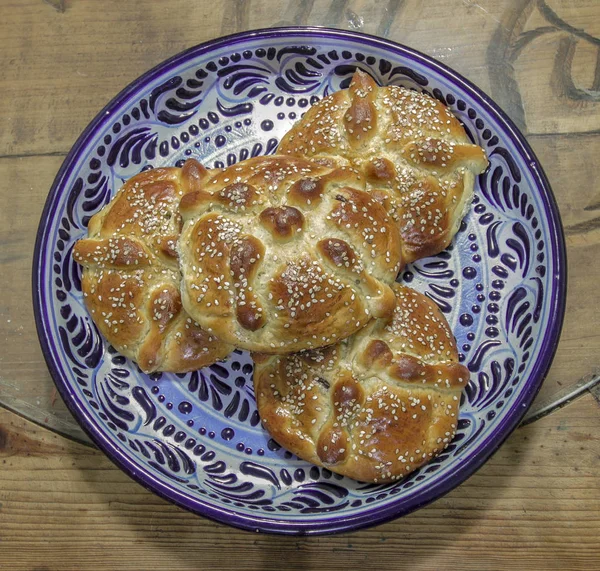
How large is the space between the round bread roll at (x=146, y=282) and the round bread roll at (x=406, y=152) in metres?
0.45

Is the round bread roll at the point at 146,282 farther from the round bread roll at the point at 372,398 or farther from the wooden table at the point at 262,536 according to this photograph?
the wooden table at the point at 262,536

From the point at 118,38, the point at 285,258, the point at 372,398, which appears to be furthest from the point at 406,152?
the point at 118,38

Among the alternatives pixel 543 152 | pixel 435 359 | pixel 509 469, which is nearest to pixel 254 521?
pixel 435 359

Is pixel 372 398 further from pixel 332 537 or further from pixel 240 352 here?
pixel 332 537

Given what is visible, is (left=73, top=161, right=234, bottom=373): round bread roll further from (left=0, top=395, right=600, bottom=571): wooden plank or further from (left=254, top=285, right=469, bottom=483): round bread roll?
(left=0, top=395, right=600, bottom=571): wooden plank

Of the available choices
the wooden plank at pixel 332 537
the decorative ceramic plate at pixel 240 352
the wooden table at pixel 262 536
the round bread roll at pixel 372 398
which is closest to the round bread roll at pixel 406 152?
the decorative ceramic plate at pixel 240 352

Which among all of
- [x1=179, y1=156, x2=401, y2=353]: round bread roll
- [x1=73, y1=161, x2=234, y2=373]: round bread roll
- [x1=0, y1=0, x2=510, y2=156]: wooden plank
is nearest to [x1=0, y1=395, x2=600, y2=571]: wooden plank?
[x1=73, y1=161, x2=234, y2=373]: round bread roll

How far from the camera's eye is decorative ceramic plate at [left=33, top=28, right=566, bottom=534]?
170 centimetres

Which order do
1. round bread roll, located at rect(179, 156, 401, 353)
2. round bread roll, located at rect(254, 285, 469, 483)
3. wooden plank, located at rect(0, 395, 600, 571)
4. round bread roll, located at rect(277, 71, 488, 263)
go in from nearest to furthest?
round bread roll, located at rect(179, 156, 401, 353)
round bread roll, located at rect(254, 285, 469, 483)
round bread roll, located at rect(277, 71, 488, 263)
wooden plank, located at rect(0, 395, 600, 571)

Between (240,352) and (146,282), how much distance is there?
390 mm

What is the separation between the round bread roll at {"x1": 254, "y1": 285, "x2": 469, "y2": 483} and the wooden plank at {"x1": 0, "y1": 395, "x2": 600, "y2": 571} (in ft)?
1.23

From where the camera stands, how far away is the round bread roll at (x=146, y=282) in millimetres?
1699

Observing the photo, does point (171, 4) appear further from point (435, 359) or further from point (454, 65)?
point (435, 359)

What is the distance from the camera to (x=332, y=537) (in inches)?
75.6
